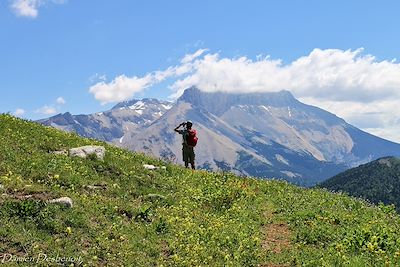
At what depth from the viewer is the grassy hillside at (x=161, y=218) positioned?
1438 cm

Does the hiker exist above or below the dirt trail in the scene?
above

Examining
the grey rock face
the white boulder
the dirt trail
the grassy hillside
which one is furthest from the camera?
the grey rock face

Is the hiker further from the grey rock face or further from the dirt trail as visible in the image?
the dirt trail

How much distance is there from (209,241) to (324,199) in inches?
417

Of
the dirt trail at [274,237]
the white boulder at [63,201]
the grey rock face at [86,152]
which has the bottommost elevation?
the dirt trail at [274,237]

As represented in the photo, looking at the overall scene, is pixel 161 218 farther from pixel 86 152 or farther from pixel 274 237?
pixel 86 152

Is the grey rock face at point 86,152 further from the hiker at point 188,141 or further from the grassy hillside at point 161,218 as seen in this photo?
the hiker at point 188,141

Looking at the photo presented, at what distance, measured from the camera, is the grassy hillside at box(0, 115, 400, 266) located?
14375mm

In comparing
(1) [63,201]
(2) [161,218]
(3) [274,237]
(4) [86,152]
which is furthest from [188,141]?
(1) [63,201]

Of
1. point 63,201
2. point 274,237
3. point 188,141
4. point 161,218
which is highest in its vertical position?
point 188,141

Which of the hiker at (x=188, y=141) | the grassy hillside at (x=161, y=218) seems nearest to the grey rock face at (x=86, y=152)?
the grassy hillside at (x=161, y=218)

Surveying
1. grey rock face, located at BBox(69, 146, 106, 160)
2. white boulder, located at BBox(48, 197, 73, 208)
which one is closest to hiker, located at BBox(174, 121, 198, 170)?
grey rock face, located at BBox(69, 146, 106, 160)

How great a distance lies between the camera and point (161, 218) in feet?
59.2

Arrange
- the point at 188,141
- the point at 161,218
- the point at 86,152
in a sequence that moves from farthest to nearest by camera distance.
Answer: the point at 188,141, the point at 86,152, the point at 161,218
